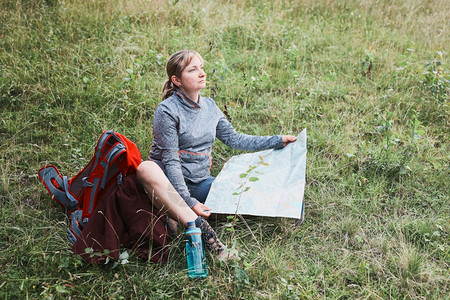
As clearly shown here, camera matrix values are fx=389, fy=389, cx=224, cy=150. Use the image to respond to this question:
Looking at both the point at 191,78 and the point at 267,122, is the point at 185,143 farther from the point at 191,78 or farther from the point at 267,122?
the point at 267,122

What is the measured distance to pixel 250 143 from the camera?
3322mm

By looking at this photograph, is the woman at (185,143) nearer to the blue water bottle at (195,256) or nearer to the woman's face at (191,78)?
the woman's face at (191,78)

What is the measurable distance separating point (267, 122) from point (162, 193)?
6.34 ft

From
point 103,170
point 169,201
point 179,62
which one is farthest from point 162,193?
point 179,62

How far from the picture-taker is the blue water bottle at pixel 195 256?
2.44 metres

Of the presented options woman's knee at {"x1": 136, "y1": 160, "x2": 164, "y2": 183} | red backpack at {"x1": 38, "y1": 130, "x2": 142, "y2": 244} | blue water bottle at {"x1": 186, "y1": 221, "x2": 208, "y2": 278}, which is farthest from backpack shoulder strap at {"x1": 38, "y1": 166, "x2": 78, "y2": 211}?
blue water bottle at {"x1": 186, "y1": 221, "x2": 208, "y2": 278}

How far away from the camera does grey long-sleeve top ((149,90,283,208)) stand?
2789 millimetres

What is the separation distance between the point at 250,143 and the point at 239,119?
0.93 meters

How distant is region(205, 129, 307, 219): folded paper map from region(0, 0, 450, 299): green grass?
0.60 ft

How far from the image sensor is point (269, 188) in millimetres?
2961

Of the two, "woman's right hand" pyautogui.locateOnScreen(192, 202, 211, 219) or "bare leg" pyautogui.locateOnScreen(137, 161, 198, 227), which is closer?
"bare leg" pyautogui.locateOnScreen(137, 161, 198, 227)

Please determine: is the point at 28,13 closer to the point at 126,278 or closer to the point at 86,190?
the point at 86,190

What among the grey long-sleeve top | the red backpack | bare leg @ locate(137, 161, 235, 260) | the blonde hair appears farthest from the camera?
the blonde hair

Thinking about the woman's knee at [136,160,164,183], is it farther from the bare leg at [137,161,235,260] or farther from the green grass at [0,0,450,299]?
the green grass at [0,0,450,299]
